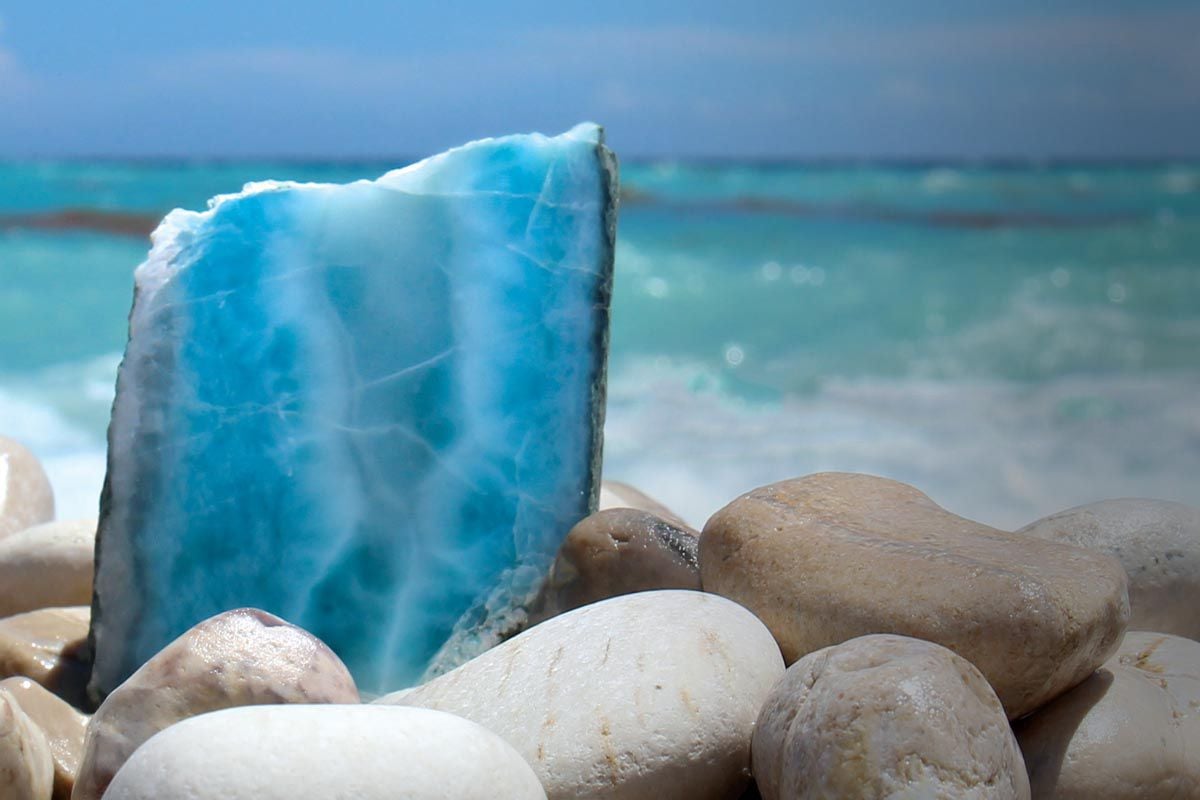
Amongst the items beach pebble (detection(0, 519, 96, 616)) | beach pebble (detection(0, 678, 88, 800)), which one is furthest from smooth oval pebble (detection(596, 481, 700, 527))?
beach pebble (detection(0, 678, 88, 800))

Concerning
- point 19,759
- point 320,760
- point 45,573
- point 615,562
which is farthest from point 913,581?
point 45,573

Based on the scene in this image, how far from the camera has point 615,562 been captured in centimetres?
261

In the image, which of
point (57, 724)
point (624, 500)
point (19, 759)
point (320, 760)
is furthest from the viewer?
point (624, 500)

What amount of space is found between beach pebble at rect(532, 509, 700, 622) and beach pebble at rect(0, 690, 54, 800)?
0.95 meters

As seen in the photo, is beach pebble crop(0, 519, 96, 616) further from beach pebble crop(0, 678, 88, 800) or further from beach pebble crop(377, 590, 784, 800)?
beach pebble crop(377, 590, 784, 800)

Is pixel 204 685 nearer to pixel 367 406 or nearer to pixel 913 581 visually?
pixel 367 406

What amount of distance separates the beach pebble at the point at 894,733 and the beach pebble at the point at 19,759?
1100 mm

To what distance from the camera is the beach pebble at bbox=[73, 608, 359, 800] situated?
6.74 feet

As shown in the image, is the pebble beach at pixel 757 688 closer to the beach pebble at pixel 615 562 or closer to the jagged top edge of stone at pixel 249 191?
the beach pebble at pixel 615 562

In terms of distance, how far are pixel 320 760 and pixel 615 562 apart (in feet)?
3.18

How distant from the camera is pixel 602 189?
2.72 metres

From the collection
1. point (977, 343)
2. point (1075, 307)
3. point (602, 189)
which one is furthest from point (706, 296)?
point (602, 189)

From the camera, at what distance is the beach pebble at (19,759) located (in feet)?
6.57

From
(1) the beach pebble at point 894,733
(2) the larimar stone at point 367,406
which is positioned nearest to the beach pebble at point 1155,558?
(1) the beach pebble at point 894,733
